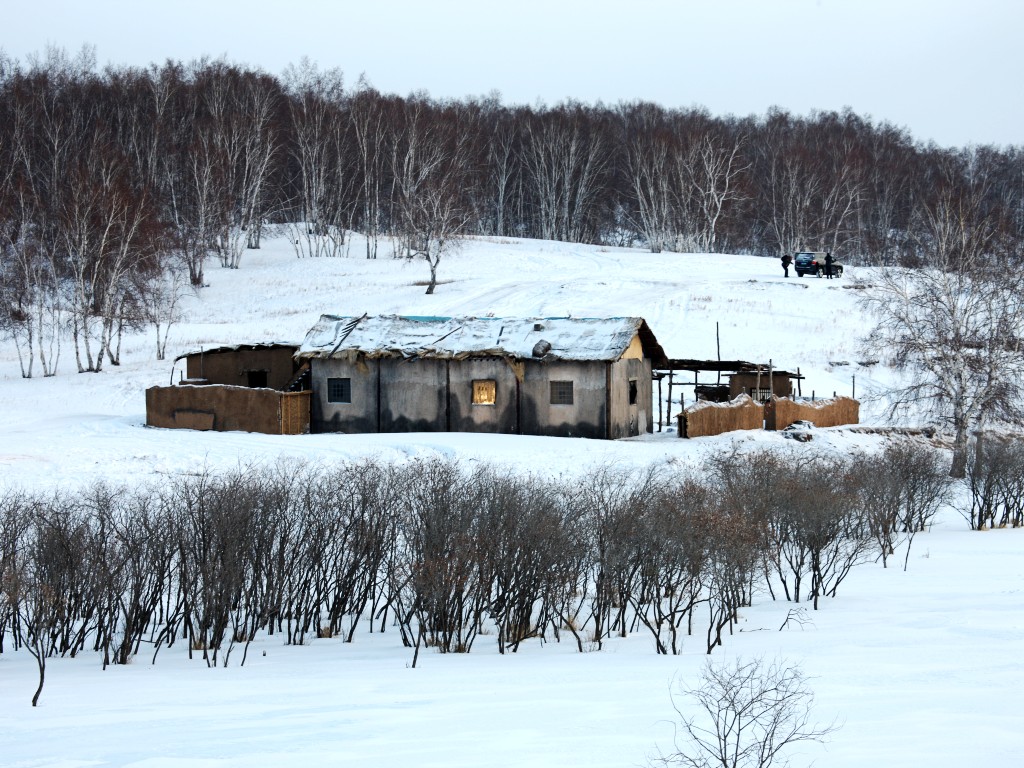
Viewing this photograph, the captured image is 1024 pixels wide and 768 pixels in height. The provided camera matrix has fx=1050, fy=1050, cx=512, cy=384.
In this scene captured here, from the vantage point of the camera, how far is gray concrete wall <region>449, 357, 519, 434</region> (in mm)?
31969

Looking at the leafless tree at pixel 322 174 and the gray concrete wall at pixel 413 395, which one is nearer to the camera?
the gray concrete wall at pixel 413 395

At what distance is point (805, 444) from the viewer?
31219 millimetres

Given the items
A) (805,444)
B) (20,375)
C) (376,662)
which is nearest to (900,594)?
(376,662)

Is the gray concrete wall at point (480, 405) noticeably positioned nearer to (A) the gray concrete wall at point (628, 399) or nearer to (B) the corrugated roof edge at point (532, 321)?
(B) the corrugated roof edge at point (532, 321)

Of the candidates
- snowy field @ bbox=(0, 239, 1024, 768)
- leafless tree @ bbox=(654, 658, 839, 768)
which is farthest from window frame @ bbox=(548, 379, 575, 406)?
leafless tree @ bbox=(654, 658, 839, 768)

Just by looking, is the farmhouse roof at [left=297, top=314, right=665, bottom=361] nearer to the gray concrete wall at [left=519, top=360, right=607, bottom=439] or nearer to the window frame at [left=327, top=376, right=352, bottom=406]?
the gray concrete wall at [left=519, top=360, right=607, bottom=439]

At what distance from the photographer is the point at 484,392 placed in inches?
1268

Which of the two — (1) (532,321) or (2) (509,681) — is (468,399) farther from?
(2) (509,681)

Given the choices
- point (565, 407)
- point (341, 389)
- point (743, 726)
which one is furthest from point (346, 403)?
point (743, 726)

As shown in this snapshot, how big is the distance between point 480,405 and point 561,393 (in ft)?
8.25

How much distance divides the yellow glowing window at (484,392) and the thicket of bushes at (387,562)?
14.0 meters

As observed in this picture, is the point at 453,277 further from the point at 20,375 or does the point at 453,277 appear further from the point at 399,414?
the point at 399,414

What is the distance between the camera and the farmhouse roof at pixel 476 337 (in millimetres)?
31703

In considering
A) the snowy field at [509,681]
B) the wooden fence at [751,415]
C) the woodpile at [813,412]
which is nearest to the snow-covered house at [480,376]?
the snowy field at [509,681]
